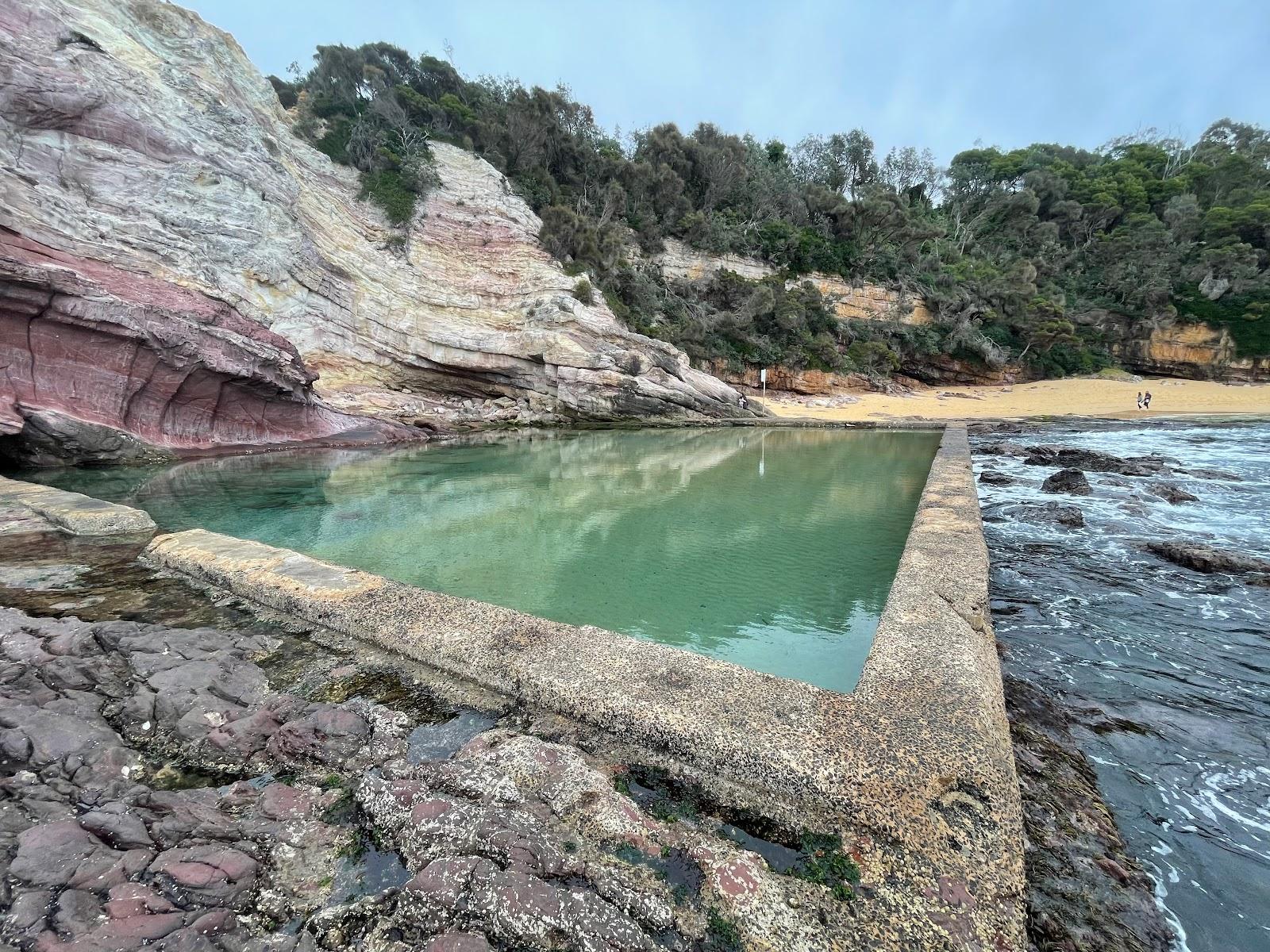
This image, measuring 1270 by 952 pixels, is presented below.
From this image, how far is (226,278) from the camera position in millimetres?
13617

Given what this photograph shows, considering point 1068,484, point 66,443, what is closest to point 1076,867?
point 1068,484

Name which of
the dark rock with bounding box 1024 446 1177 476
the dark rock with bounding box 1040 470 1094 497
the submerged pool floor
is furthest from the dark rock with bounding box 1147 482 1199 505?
the submerged pool floor

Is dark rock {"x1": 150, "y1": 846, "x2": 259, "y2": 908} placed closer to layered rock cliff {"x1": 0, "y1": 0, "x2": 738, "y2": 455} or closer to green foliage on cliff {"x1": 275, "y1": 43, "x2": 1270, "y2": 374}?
layered rock cliff {"x1": 0, "y1": 0, "x2": 738, "y2": 455}

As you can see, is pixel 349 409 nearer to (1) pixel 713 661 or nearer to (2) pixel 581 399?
(2) pixel 581 399

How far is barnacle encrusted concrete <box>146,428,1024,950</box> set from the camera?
147 cm

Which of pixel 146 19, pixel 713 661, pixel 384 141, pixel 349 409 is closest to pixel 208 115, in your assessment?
pixel 146 19

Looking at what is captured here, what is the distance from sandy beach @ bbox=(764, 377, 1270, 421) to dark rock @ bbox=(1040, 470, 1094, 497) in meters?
11.4

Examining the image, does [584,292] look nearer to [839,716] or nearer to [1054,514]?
[1054,514]

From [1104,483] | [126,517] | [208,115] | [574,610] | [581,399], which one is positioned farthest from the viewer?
[581,399]

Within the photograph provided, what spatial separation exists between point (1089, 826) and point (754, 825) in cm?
140

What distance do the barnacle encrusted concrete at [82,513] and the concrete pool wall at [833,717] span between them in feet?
6.57

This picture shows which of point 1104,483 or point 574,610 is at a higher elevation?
point 1104,483

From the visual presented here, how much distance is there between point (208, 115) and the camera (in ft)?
47.7

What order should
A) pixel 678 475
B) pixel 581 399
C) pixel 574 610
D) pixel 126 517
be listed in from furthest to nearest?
1. pixel 581 399
2. pixel 678 475
3. pixel 126 517
4. pixel 574 610
